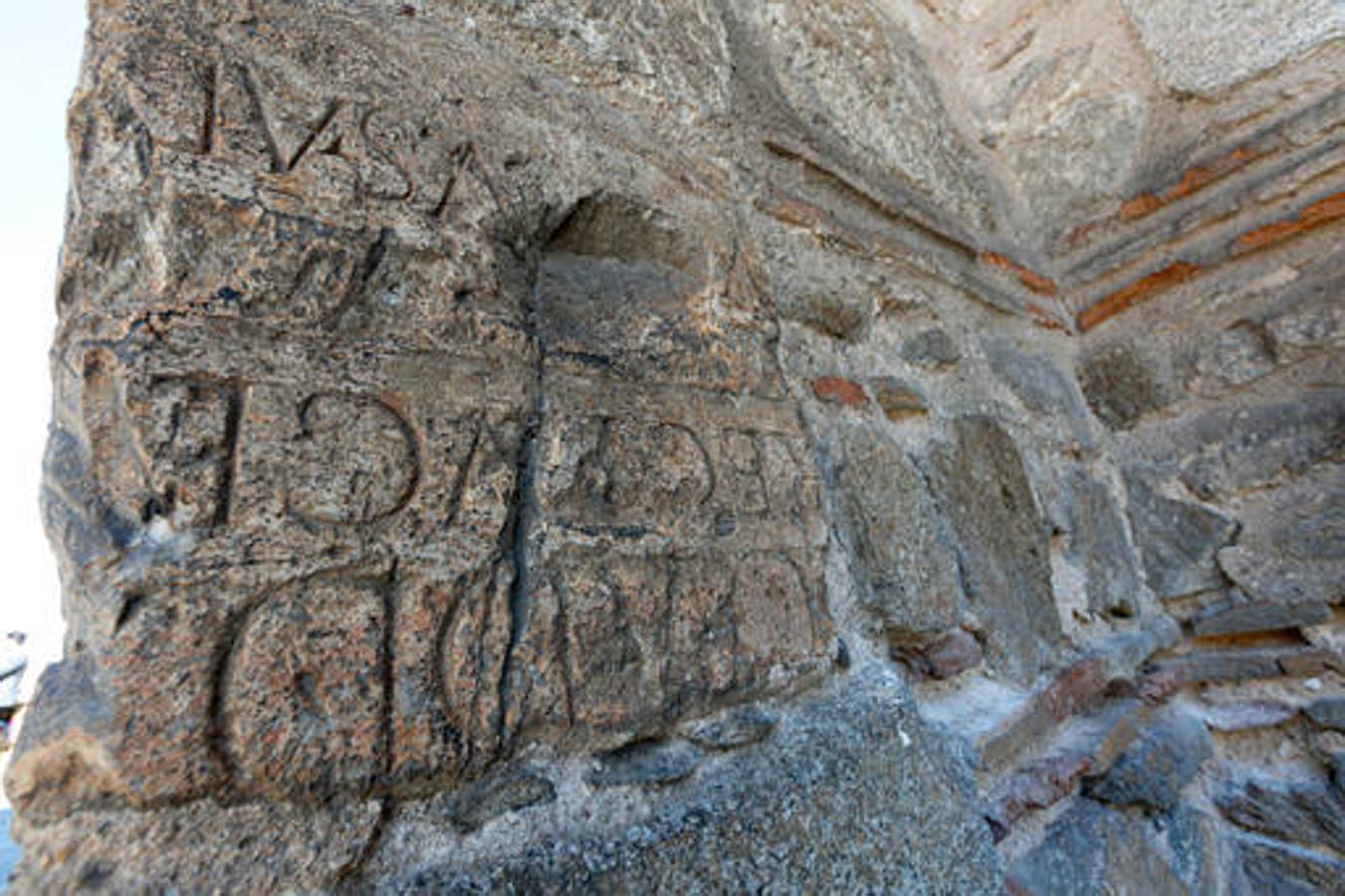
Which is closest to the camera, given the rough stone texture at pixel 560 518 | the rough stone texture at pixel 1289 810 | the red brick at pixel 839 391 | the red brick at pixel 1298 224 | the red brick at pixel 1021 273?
the rough stone texture at pixel 560 518

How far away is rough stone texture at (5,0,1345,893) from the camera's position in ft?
1.24

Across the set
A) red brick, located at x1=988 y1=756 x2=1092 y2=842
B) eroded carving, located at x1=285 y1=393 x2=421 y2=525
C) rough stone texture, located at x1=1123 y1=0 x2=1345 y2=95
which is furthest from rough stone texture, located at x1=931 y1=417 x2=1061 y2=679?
rough stone texture, located at x1=1123 y1=0 x2=1345 y2=95

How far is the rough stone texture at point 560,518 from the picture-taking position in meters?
0.38

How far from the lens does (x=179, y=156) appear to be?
0.44 meters

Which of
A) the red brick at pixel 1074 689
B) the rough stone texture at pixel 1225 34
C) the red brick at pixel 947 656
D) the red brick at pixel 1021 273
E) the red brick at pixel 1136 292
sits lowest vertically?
the red brick at pixel 1074 689

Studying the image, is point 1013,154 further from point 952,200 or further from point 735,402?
point 735,402

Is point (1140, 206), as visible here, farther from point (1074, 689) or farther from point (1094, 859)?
point (1094, 859)

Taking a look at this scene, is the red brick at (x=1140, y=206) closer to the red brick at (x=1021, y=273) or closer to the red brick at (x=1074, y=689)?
the red brick at (x=1021, y=273)

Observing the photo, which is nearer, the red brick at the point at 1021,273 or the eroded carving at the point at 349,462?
the eroded carving at the point at 349,462

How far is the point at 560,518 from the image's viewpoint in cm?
51

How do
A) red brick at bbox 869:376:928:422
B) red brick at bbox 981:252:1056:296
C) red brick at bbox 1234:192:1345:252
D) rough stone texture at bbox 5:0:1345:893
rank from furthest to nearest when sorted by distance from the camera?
red brick at bbox 981:252:1056:296, red brick at bbox 1234:192:1345:252, red brick at bbox 869:376:928:422, rough stone texture at bbox 5:0:1345:893

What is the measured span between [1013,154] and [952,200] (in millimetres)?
501

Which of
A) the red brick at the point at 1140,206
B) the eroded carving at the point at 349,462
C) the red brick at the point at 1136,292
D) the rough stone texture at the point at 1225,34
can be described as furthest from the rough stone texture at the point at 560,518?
the rough stone texture at the point at 1225,34

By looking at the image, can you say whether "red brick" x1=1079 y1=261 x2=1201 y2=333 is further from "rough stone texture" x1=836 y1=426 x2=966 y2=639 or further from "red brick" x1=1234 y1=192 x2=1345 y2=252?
"rough stone texture" x1=836 y1=426 x2=966 y2=639
